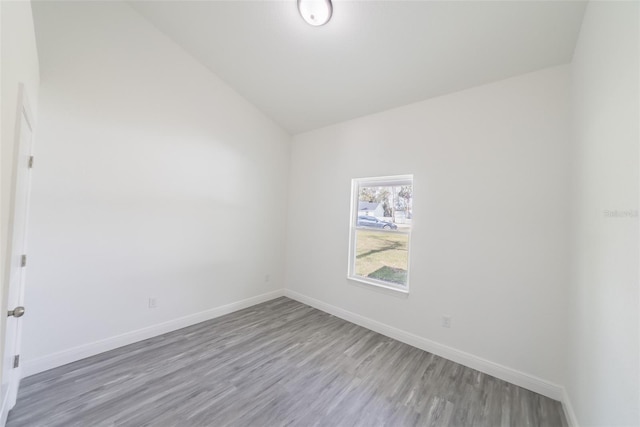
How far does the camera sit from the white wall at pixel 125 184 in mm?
2104

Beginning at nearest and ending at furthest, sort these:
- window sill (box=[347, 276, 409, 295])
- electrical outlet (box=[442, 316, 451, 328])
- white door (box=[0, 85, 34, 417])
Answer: white door (box=[0, 85, 34, 417]) < electrical outlet (box=[442, 316, 451, 328]) < window sill (box=[347, 276, 409, 295])

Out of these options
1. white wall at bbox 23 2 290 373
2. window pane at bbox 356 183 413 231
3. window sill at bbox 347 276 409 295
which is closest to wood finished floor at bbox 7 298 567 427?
white wall at bbox 23 2 290 373

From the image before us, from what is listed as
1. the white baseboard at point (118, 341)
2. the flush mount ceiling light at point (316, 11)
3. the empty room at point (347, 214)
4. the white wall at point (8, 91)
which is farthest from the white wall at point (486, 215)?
the white wall at point (8, 91)

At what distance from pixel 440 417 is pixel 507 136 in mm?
2454

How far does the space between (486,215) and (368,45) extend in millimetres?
2005

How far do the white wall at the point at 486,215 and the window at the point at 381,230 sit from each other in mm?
149

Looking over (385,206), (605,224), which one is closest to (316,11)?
(385,206)

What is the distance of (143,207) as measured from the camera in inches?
104

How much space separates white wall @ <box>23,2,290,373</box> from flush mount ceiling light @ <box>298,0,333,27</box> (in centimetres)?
173

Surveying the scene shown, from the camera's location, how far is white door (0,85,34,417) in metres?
1.31

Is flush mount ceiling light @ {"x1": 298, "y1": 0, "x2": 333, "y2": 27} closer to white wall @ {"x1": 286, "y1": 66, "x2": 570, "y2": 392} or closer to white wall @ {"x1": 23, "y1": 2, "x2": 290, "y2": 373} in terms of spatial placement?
white wall @ {"x1": 286, "y1": 66, "x2": 570, "y2": 392}

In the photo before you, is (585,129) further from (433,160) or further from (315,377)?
(315,377)

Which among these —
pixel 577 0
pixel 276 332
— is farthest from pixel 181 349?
pixel 577 0

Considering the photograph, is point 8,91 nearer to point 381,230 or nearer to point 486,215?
point 381,230
